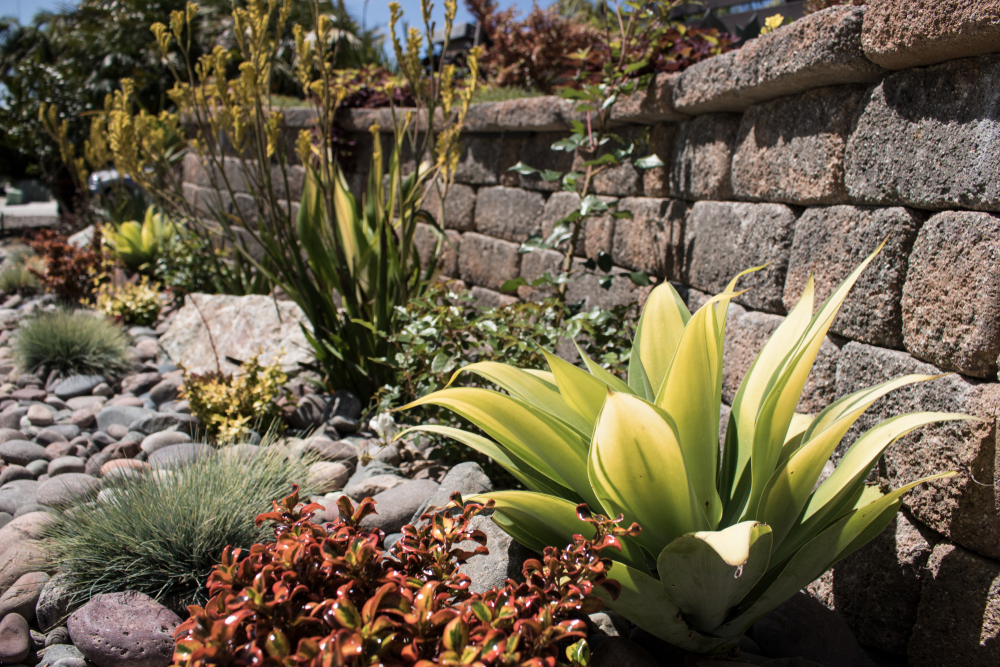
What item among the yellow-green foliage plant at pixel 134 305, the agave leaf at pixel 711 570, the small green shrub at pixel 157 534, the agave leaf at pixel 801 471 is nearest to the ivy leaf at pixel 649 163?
the agave leaf at pixel 801 471

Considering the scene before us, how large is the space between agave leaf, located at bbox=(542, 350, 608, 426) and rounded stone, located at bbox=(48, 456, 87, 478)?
6.58ft

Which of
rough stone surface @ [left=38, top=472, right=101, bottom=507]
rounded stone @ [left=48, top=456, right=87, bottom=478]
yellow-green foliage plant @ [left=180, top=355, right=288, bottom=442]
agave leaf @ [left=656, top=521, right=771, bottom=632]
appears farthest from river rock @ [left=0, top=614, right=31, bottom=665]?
agave leaf @ [left=656, top=521, right=771, bottom=632]

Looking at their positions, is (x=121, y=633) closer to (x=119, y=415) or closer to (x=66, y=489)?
(x=66, y=489)

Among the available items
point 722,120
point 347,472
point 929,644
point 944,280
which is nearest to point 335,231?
point 347,472

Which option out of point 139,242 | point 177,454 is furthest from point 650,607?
point 139,242

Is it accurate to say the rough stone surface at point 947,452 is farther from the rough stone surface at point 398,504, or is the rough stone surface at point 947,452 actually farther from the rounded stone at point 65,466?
the rounded stone at point 65,466

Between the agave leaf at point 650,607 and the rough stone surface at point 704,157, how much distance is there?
159 cm

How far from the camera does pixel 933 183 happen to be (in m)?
1.47

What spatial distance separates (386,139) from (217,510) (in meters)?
3.71

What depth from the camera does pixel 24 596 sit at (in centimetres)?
164

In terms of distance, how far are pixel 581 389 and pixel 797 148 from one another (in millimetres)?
1132

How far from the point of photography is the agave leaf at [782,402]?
1.25 metres

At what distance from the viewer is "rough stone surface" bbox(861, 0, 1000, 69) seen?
1.30 m

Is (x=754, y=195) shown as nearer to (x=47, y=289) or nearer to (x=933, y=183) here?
(x=933, y=183)
